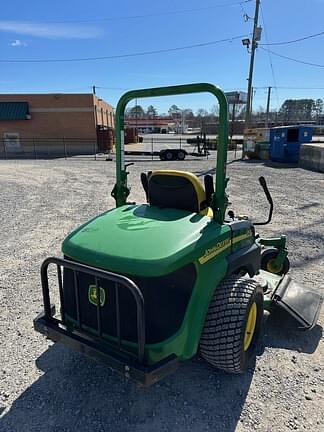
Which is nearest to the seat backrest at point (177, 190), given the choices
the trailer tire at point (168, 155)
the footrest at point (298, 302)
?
the footrest at point (298, 302)

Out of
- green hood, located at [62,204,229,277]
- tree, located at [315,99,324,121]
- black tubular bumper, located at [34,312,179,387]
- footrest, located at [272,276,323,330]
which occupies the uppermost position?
tree, located at [315,99,324,121]

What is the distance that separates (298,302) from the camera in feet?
10.2

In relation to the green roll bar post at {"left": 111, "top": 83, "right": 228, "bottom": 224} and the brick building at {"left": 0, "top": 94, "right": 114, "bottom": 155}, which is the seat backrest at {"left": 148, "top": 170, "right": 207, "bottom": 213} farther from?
the brick building at {"left": 0, "top": 94, "right": 114, "bottom": 155}

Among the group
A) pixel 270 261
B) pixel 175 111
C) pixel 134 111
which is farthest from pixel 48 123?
pixel 175 111

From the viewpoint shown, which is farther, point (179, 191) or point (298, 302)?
point (298, 302)

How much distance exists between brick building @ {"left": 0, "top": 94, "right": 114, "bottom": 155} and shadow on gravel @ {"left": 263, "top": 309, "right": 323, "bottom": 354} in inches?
1021

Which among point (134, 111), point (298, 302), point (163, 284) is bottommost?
point (298, 302)

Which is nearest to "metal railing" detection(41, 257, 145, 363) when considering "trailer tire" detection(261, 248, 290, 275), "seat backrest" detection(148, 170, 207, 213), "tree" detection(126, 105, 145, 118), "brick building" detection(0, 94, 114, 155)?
"seat backrest" detection(148, 170, 207, 213)

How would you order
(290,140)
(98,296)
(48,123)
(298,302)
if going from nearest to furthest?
1. (98,296)
2. (298,302)
3. (290,140)
4. (48,123)

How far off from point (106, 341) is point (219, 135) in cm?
160

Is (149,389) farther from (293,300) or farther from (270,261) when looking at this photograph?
(270,261)

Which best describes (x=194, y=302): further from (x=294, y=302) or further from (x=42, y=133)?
(x=42, y=133)

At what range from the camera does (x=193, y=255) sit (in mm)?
2064

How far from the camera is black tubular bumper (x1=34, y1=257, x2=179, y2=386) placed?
1.84 metres
